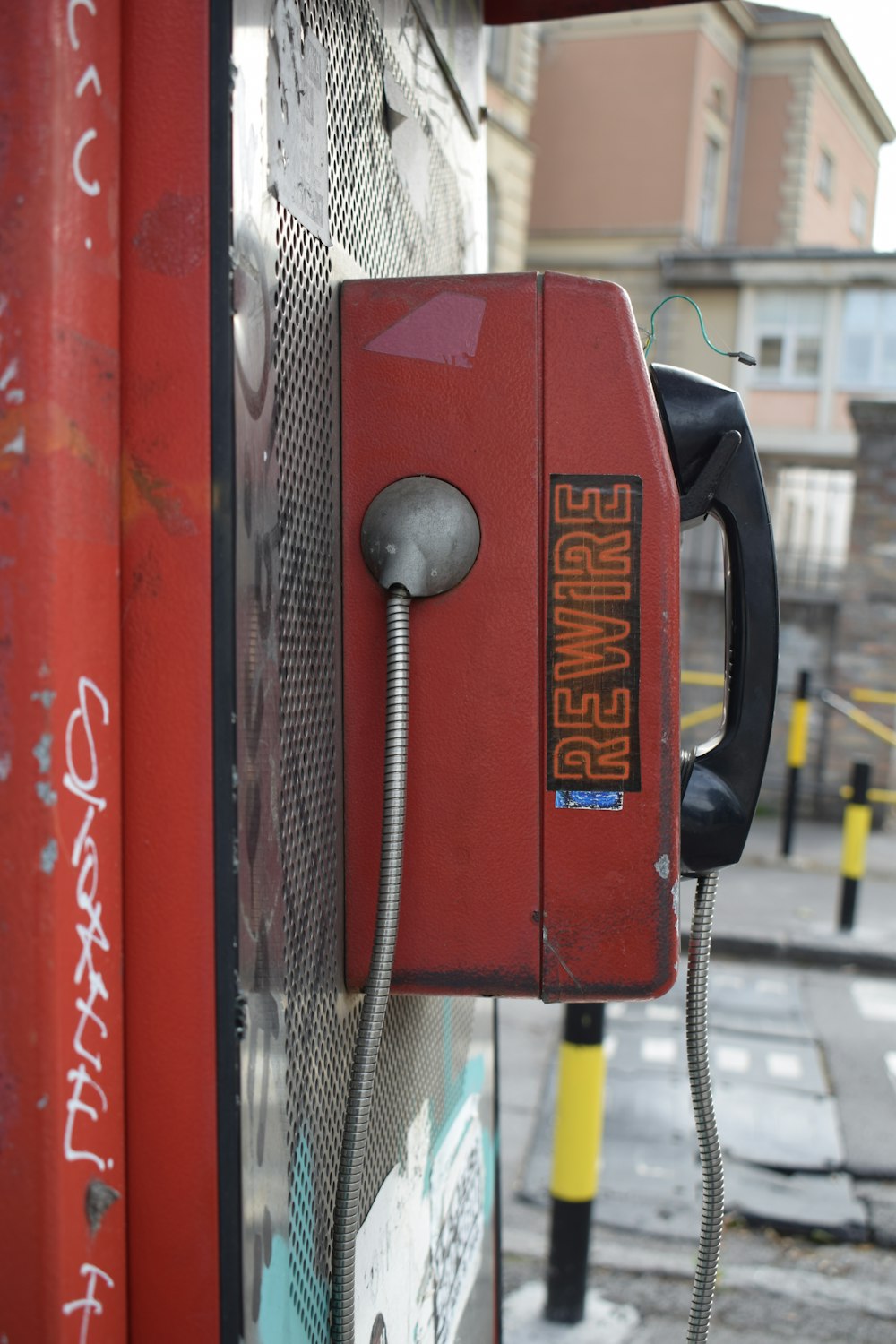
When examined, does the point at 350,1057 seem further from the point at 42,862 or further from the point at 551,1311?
the point at 551,1311

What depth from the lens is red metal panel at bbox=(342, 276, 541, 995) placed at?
1.06 metres

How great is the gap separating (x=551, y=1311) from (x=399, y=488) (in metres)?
2.30

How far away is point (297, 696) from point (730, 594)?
0.50m

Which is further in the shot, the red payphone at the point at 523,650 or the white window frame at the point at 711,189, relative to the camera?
the white window frame at the point at 711,189

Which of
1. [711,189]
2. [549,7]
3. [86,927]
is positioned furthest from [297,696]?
[711,189]

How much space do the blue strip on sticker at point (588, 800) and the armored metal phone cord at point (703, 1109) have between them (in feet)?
0.68

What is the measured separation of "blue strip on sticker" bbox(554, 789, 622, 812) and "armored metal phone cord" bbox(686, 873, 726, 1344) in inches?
8.1

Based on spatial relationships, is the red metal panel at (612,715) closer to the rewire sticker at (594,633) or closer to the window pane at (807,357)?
the rewire sticker at (594,633)

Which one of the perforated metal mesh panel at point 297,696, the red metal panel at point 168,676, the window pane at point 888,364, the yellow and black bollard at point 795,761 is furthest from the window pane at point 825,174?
the red metal panel at point 168,676

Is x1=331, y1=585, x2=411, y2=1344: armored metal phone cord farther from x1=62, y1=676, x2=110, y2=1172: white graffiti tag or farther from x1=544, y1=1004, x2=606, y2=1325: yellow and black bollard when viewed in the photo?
x1=544, y1=1004, x2=606, y2=1325: yellow and black bollard

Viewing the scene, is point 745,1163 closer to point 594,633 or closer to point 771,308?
point 594,633

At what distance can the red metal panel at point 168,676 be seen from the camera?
853mm

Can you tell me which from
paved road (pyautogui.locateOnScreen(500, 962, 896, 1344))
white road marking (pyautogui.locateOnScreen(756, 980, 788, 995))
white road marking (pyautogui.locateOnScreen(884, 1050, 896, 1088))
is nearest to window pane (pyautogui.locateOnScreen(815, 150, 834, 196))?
white road marking (pyautogui.locateOnScreen(756, 980, 788, 995))

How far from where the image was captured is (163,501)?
2.85 ft
